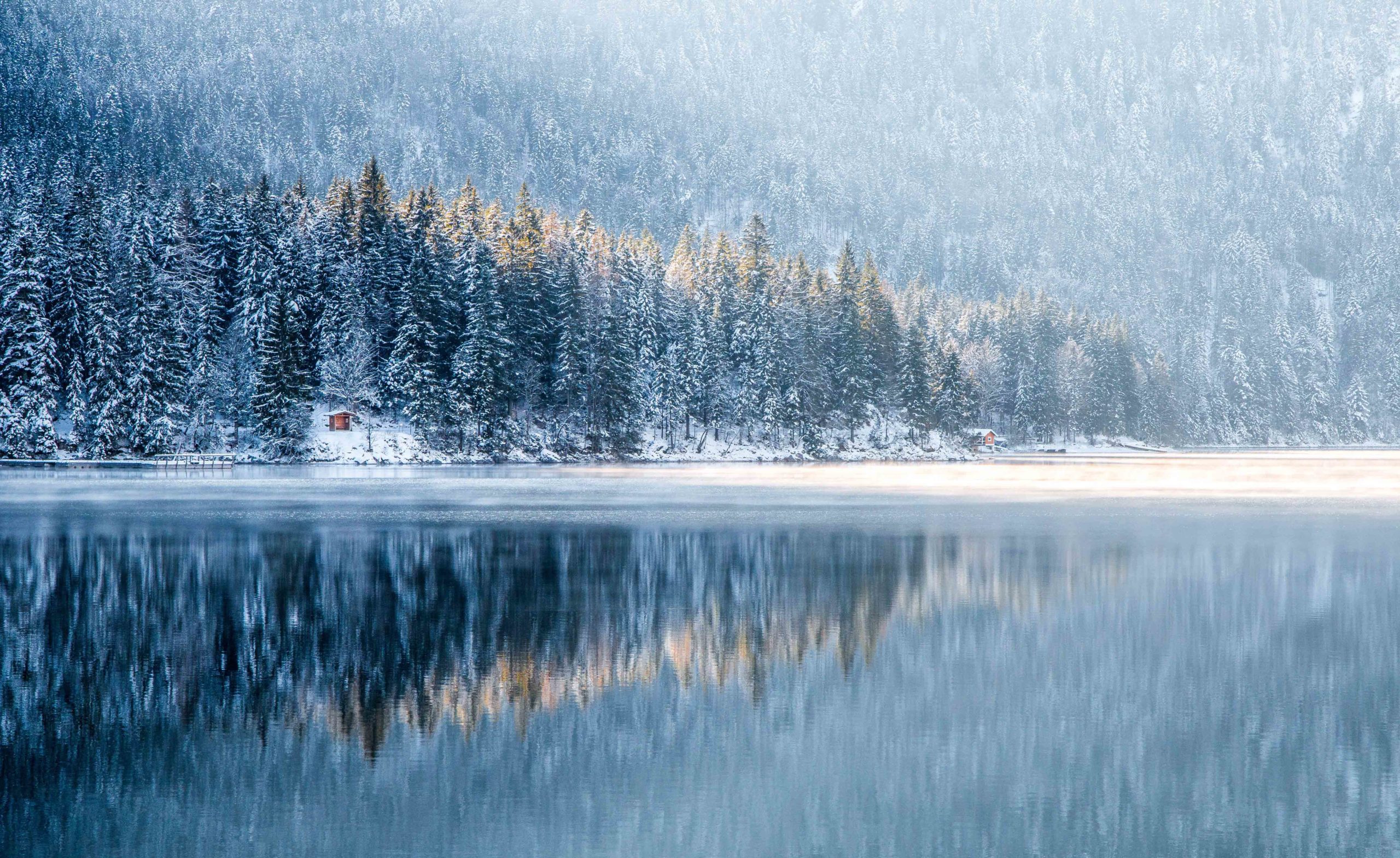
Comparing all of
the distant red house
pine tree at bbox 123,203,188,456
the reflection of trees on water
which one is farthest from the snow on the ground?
the reflection of trees on water

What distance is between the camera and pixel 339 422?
286ft

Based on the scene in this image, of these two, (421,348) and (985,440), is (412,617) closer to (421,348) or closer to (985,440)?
(421,348)

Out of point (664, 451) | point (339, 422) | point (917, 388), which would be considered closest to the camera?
point (339, 422)

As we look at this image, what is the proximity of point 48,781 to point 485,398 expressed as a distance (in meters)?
77.4

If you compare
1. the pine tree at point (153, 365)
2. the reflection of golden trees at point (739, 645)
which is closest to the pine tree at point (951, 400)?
the pine tree at point (153, 365)

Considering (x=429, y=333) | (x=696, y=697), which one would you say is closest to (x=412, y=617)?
(x=696, y=697)

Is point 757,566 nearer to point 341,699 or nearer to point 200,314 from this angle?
point 341,699

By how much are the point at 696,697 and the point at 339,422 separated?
252ft

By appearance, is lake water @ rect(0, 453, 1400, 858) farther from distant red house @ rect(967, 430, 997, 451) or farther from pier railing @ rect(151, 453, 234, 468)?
distant red house @ rect(967, 430, 997, 451)

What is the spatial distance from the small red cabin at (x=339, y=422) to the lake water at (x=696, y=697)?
54.2 metres

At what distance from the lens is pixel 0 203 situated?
9025 cm

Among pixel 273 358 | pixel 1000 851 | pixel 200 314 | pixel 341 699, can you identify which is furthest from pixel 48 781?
pixel 200 314

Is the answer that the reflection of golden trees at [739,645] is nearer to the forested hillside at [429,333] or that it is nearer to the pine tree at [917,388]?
the forested hillside at [429,333]

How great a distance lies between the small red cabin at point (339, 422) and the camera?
286 feet
